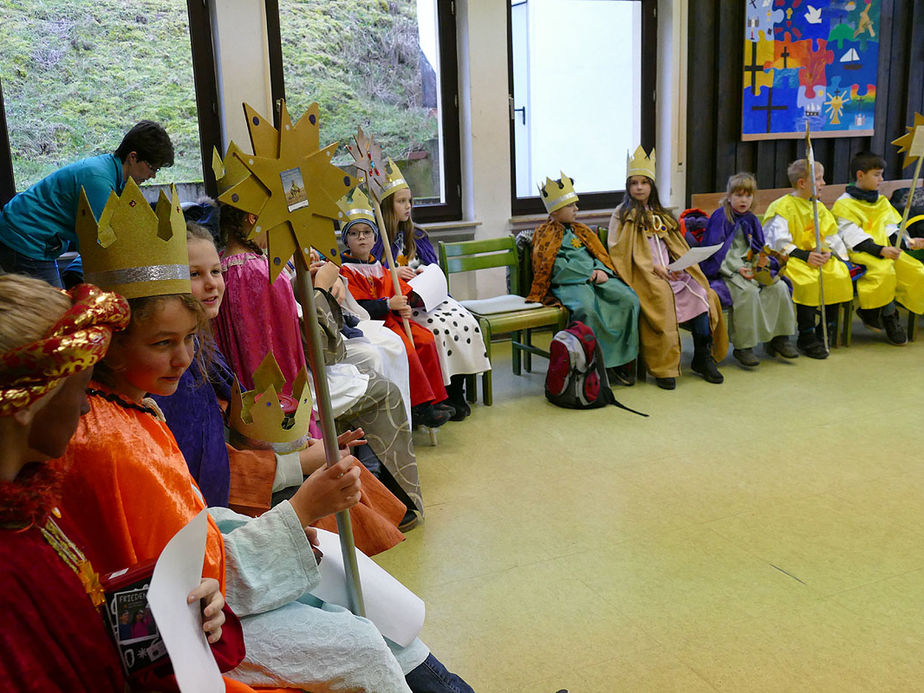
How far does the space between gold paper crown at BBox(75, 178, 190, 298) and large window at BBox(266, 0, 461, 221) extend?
367 cm

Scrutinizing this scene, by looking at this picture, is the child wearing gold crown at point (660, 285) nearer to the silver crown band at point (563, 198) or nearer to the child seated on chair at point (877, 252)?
the silver crown band at point (563, 198)

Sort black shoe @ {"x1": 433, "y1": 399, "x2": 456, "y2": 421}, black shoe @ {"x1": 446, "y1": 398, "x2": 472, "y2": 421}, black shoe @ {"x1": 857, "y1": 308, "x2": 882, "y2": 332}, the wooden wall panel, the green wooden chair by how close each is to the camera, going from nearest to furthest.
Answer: black shoe @ {"x1": 433, "y1": 399, "x2": 456, "y2": 421}, black shoe @ {"x1": 446, "y1": 398, "x2": 472, "y2": 421}, the green wooden chair, black shoe @ {"x1": 857, "y1": 308, "x2": 882, "y2": 332}, the wooden wall panel

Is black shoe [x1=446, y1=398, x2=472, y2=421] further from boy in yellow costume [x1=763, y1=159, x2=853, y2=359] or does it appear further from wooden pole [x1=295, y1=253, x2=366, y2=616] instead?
wooden pole [x1=295, y1=253, x2=366, y2=616]

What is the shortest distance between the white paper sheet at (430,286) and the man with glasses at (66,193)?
1268 millimetres

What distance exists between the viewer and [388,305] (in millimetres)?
3658

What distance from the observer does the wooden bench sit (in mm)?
5926

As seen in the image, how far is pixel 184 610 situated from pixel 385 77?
182 inches

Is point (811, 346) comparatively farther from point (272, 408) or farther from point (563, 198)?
point (272, 408)

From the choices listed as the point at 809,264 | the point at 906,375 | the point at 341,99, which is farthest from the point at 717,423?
the point at 341,99

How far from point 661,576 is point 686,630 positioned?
0.30 m

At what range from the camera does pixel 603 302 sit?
4578 mm

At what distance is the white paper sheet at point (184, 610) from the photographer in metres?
0.81

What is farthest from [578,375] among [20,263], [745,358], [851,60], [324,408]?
[851,60]

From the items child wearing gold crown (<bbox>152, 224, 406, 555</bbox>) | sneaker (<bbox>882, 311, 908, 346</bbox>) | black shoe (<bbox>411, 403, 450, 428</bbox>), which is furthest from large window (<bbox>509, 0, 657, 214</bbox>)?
child wearing gold crown (<bbox>152, 224, 406, 555</bbox>)
